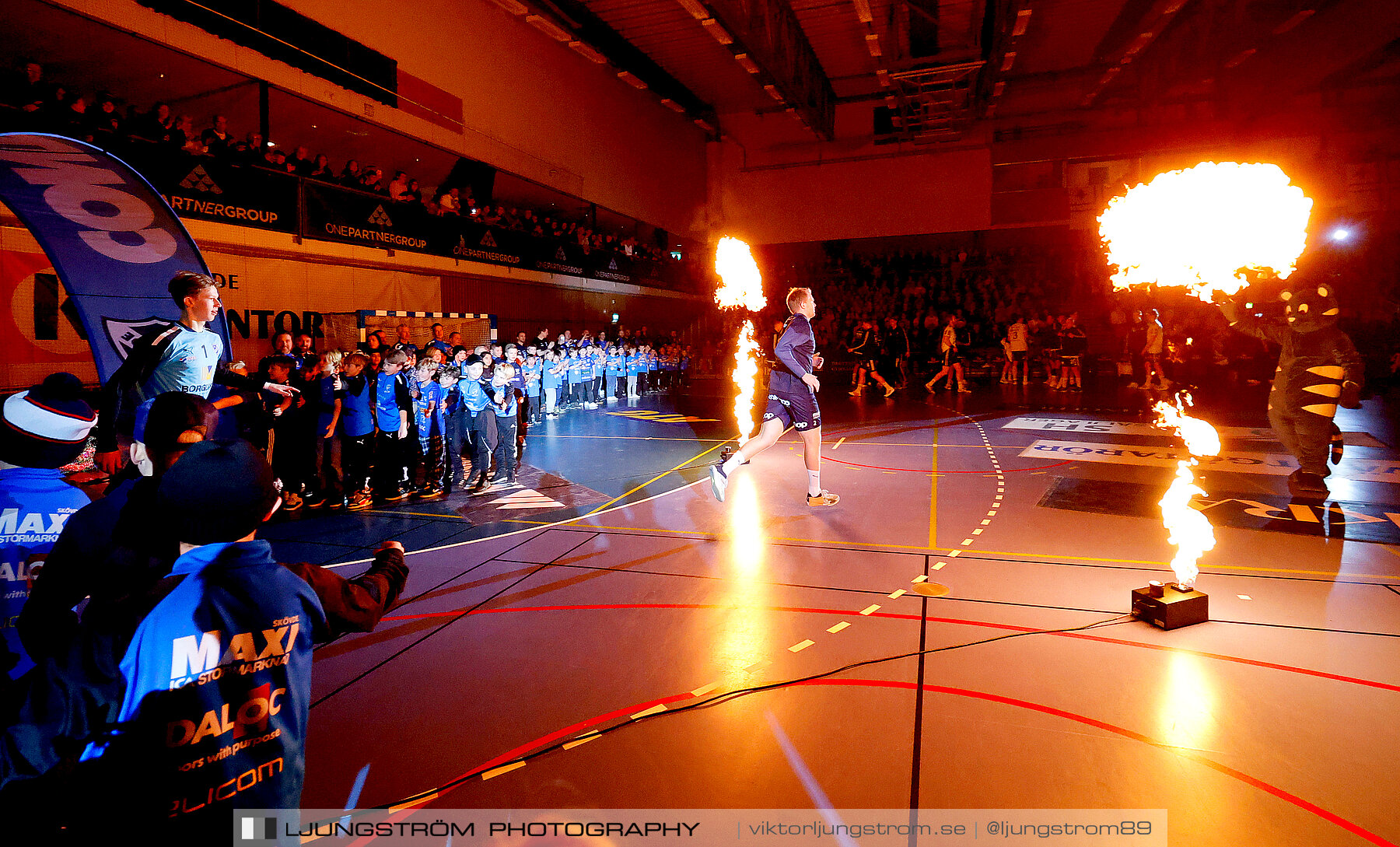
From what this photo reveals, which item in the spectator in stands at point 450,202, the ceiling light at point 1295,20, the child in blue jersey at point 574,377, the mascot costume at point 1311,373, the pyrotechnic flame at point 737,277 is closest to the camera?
the mascot costume at point 1311,373

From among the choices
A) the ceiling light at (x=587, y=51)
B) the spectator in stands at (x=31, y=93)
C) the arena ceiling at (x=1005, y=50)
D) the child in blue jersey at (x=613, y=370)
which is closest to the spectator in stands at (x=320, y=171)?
the spectator in stands at (x=31, y=93)

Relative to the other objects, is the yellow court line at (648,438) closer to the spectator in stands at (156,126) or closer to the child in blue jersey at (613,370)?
the child in blue jersey at (613,370)

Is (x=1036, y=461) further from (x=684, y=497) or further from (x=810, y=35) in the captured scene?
(x=810, y=35)

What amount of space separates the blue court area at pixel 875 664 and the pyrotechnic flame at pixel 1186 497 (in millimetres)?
233

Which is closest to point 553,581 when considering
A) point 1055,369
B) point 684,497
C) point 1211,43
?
point 684,497

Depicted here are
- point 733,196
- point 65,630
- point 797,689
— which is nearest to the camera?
point 65,630

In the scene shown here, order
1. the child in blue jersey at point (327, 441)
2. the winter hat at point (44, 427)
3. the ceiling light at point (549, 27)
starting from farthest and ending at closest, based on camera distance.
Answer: the ceiling light at point (549, 27)
the child in blue jersey at point (327, 441)
the winter hat at point (44, 427)

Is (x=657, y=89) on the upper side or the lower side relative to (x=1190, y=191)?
upper

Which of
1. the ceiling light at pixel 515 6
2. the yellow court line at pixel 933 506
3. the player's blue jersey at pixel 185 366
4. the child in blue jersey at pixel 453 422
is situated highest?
the ceiling light at pixel 515 6

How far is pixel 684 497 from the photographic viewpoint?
8461 mm

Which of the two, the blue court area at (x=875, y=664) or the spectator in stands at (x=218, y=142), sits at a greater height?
the spectator in stands at (x=218, y=142)

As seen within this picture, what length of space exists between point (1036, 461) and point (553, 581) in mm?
7810

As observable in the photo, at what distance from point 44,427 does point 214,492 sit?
1886 millimetres

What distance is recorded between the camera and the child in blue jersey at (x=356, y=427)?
842 cm
